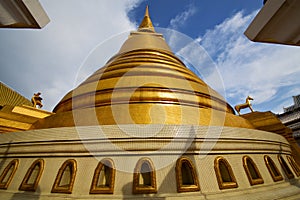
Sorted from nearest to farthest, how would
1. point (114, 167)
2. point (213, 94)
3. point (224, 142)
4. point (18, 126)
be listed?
point (114, 167) → point (224, 142) → point (18, 126) → point (213, 94)

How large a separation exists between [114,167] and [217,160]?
381cm

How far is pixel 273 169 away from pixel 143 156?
623 cm

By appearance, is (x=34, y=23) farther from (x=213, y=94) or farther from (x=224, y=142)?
(x=213, y=94)

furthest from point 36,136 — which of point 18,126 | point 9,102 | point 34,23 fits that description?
point 9,102

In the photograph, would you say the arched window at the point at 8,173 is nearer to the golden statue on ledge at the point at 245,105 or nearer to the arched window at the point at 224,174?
the arched window at the point at 224,174

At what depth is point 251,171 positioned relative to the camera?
291 inches

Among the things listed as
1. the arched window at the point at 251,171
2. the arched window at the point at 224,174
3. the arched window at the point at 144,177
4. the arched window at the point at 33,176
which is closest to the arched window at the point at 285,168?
the arched window at the point at 251,171

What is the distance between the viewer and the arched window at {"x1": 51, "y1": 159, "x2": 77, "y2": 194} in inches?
228

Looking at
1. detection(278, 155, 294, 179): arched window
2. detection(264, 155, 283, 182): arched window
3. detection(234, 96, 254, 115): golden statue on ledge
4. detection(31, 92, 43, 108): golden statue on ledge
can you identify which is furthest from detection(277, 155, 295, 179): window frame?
detection(31, 92, 43, 108): golden statue on ledge

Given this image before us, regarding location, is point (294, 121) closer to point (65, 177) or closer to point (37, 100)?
point (65, 177)

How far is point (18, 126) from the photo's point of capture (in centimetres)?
1008

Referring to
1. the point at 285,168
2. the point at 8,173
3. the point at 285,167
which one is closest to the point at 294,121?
the point at 285,167

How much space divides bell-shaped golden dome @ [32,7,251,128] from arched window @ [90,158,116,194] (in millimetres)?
1842

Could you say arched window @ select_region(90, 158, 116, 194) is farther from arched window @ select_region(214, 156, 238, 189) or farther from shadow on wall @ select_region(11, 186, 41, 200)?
arched window @ select_region(214, 156, 238, 189)
